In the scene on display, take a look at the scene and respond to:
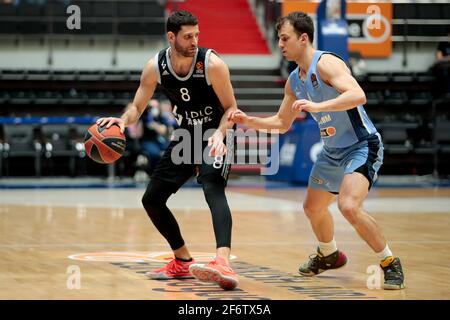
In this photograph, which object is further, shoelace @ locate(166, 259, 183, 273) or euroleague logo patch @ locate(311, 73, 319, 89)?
shoelace @ locate(166, 259, 183, 273)

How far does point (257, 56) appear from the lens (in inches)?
843

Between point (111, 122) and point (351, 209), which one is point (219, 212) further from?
point (111, 122)

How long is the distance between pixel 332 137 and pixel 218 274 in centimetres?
127

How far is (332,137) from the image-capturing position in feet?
19.9

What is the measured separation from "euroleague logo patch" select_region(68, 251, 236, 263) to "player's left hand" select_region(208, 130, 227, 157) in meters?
1.47

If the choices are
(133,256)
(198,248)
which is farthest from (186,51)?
(198,248)

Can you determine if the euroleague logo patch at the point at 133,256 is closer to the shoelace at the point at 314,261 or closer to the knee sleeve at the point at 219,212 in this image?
the shoelace at the point at 314,261

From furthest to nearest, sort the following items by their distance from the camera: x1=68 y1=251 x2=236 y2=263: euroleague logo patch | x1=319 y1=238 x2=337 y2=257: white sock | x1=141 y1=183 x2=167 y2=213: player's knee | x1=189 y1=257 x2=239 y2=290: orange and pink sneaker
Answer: x1=68 y1=251 x2=236 y2=263: euroleague logo patch
x1=319 y1=238 x2=337 y2=257: white sock
x1=141 y1=183 x2=167 y2=213: player's knee
x1=189 y1=257 x2=239 y2=290: orange and pink sneaker

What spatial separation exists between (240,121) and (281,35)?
617 millimetres

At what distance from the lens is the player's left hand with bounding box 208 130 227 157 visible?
5.66m

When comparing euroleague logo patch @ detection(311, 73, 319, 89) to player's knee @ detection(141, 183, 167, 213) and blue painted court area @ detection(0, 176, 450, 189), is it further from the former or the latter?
blue painted court area @ detection(0, 176, 450, 189)

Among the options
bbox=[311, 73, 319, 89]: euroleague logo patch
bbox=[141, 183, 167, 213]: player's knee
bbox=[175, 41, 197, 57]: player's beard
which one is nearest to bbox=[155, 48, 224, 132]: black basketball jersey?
bbox=[175, 41, 197, 57]: player's beard

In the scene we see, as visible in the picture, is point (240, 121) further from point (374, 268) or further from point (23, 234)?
point (23, 234)
